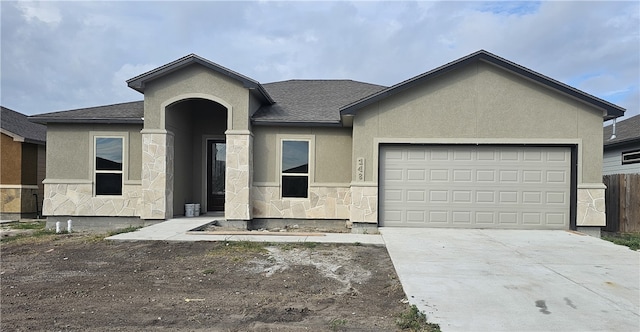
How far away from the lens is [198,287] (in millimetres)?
6379

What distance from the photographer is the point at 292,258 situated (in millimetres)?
8188

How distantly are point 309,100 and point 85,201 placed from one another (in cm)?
805

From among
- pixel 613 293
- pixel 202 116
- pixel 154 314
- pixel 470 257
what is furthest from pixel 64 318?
pixel 202 116

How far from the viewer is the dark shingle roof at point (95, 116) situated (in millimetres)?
12969

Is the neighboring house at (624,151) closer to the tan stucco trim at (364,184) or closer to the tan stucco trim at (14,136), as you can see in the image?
the tan stucco trim at (364,184)

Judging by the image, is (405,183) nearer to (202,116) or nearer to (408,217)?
(408,217)

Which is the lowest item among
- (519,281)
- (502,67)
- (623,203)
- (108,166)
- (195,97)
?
(519,281)

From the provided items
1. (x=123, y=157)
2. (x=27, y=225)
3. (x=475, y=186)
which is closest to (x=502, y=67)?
(x=475, y=186)

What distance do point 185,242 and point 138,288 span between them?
325 centimetres

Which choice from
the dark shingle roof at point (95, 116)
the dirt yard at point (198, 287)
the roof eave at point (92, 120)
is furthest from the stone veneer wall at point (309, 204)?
the dark shingle roof at point (95, 116)

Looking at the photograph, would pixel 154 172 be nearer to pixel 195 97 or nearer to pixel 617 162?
pixel 195 97

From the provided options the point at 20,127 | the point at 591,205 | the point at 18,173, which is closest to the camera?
the point at 591,205

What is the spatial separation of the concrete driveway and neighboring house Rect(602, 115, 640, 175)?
7.51 meters

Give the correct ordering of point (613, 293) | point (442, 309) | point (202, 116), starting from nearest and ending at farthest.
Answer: point (442, 309) → point (613, 293) → point (202, 116)
